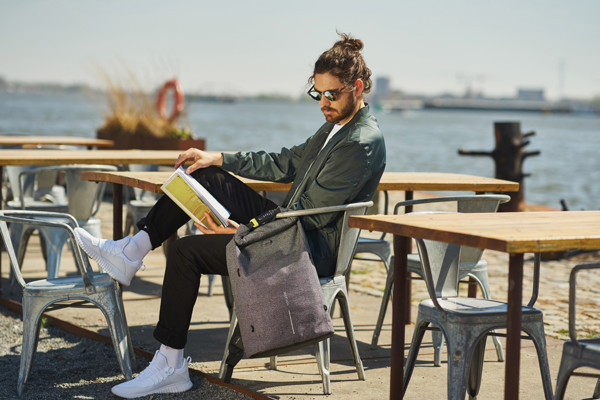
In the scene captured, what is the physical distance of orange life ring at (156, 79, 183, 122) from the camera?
12219mm

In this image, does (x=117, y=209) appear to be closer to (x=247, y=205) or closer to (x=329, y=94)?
(x=247, y=205)

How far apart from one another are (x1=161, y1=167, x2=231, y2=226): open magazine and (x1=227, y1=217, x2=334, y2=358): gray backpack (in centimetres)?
34

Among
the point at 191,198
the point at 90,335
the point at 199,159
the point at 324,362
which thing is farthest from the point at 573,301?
the point at 90,335

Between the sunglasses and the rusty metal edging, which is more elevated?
the sunglasses

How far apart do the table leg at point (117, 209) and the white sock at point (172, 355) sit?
992 mm

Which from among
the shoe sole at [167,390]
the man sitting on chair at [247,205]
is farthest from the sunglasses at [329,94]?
the shoe sole at [167,390]

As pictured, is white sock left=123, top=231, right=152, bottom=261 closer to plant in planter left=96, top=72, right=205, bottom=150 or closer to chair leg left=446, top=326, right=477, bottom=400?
chair leg left=446, top=326, right=477, bottom=400

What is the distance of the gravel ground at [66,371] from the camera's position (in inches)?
140

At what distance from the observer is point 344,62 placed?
3576 millimetres

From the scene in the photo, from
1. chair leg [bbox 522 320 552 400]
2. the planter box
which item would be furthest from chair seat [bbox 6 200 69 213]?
the planter box

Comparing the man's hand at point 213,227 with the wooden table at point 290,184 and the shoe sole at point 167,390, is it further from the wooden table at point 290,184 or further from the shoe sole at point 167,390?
the shoe sole at point 167,390

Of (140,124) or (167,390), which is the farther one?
(140,124)

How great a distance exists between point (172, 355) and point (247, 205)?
2.41ft

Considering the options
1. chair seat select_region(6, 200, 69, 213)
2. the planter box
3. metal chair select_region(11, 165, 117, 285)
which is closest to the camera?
metal chair select_region(11, 165, 117, 285)
